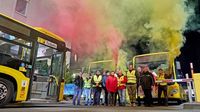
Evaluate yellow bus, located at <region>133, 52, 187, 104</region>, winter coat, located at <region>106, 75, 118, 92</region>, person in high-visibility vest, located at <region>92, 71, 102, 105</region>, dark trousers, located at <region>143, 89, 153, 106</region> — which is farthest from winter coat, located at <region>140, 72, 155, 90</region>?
person in high-visibility vest, located at <region>92, 71, 102, 105</region>

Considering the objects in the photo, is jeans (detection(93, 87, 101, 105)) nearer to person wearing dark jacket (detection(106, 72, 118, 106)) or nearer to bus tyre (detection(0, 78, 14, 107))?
person wearing dark jacket (detection(106, 72, 118, 106))

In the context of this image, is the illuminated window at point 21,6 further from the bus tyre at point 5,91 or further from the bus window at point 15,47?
the bus tyre at point 5,91

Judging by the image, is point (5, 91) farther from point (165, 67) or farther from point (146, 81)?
point (165, 67)

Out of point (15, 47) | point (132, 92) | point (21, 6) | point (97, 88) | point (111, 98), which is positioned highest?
point (21, 6)

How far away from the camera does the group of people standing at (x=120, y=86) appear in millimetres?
10531

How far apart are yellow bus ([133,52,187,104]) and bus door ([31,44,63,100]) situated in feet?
14.2

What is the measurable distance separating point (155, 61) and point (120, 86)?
3331 millimetres

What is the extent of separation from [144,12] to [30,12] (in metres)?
9.99

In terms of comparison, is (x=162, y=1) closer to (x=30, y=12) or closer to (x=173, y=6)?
(x=173, y=6)

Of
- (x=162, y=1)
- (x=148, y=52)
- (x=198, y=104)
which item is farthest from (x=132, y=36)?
(x=198, y=104)

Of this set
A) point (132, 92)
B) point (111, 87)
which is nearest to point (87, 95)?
point (111, 87)

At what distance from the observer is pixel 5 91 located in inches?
340

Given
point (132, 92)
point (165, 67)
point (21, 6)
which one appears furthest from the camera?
point (21, 6)

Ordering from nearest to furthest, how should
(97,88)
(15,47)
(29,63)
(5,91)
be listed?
(5,91) < (15,47) < (29,63) < (97,88)
